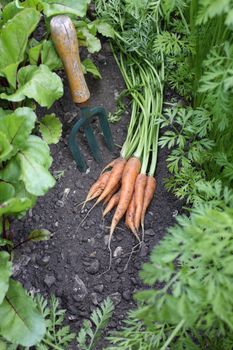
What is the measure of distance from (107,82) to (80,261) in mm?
689

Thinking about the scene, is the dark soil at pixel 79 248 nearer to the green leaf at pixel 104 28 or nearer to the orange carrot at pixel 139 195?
the orange carrot at pixel 139 195

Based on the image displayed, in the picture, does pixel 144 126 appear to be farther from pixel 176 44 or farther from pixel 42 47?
pixel 42 47

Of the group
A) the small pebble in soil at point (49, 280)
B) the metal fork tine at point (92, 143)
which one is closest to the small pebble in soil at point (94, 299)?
the small pebble in soil at point (49, 280)

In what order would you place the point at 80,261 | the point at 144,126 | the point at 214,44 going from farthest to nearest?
1. the point at 144,126
2. the point at 80,261
3. the point at 214,44

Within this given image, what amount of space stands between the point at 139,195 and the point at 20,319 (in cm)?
53

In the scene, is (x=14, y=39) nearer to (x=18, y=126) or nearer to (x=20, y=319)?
(x=18, y=126)

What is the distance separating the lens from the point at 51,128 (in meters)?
1.71

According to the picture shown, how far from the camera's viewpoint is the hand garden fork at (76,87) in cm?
161

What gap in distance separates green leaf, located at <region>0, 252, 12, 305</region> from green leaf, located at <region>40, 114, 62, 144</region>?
16.6 inches

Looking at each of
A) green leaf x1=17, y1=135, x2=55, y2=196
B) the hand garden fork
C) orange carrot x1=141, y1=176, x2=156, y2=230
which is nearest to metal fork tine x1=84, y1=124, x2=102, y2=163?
the hand garden fork

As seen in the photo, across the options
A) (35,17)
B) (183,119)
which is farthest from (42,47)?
(183,119)

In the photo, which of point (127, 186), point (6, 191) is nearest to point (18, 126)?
point (6, 191)

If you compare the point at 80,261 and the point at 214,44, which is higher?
the point at 214,44

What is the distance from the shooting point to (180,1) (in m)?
1.51
